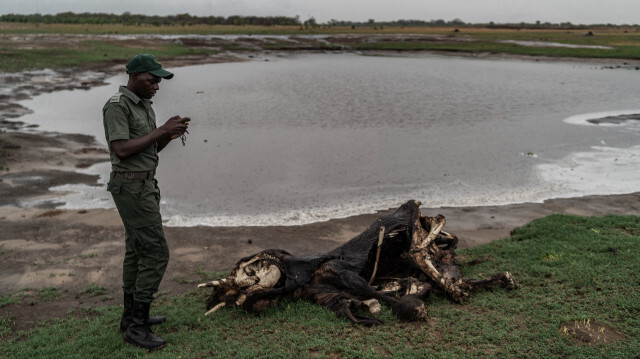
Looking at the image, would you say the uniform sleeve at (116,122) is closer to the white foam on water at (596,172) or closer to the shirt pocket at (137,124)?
the shirt pocket at (137,124)

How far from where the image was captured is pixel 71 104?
24172 mm

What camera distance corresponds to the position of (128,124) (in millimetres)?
4922

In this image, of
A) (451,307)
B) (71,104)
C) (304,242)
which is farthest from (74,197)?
(71,104)

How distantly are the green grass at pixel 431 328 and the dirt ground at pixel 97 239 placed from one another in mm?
1021

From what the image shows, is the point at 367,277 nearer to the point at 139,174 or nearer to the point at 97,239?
the point at 139,174

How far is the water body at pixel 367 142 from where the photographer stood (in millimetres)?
12070

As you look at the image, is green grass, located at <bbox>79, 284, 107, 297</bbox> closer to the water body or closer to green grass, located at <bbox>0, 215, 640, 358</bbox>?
green grass, located at <bbox>0, 215, 640, 358</bbox>

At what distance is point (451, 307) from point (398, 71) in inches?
1452

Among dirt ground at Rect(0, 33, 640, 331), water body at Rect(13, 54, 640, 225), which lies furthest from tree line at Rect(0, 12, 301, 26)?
dirt ground at Rect(0, 33, 640, 331)

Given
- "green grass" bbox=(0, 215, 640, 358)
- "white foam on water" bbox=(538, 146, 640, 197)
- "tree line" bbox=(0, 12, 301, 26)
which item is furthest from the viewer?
"tree line" bbox=(0, 12, 301, 26)

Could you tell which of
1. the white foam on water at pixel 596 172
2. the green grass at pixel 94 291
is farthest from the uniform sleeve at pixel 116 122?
the white foam on water at pixel 596 172

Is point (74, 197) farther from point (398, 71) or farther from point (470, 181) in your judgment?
point (398, 71)

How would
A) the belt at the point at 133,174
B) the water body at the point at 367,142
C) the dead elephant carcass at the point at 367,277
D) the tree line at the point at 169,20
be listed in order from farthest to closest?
the tree line at the point at 169,20
the water body at the point at 367,142
the dead elephant carcass at the point at 367,277
the belt at the point at 133,174

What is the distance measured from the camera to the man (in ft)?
15.7
